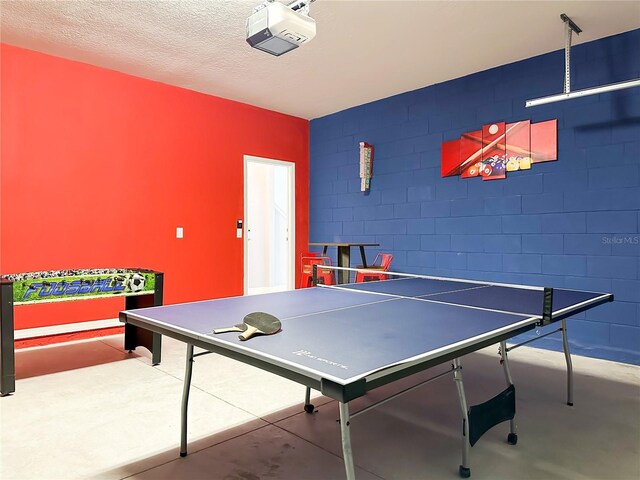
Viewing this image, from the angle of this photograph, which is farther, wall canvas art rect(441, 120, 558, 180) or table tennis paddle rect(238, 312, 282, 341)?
wall canvas art rect(441, 120, 558, 180)

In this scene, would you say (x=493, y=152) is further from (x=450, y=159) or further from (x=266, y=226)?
(x=266, y=226)

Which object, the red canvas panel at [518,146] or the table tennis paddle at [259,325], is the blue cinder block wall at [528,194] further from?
the table tennis paddle at [259,325]

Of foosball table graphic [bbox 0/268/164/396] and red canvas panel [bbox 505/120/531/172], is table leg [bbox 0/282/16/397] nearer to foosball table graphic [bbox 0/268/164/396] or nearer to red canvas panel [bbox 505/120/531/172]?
foosball table graphic [bbox 0/268/164/396]

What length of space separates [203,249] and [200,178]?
88 centimetres

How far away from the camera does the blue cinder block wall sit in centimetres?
364

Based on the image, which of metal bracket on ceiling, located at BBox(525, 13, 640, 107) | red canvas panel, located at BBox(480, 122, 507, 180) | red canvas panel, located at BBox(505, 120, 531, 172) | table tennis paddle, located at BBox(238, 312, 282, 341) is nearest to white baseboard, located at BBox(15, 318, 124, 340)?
table tennis paddle, located at BBox(238, 312, 282, 341)

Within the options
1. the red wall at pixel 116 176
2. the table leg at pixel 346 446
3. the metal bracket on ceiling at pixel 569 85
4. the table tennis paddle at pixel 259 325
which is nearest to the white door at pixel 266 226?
the red wall at pixel 116 176

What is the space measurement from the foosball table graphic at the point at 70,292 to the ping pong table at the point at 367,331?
1.49 metres

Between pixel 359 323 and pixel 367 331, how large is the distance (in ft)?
0.47

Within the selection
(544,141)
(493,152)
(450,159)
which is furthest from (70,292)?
(544,141)

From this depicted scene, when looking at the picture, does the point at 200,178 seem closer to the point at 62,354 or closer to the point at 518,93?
the point at 62,354

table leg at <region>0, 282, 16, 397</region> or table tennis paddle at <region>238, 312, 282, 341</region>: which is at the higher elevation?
table tennis paddle at <region>238, 312, 282, 341</region>

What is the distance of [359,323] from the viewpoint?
1.75m

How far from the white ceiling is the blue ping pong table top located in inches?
85.5
